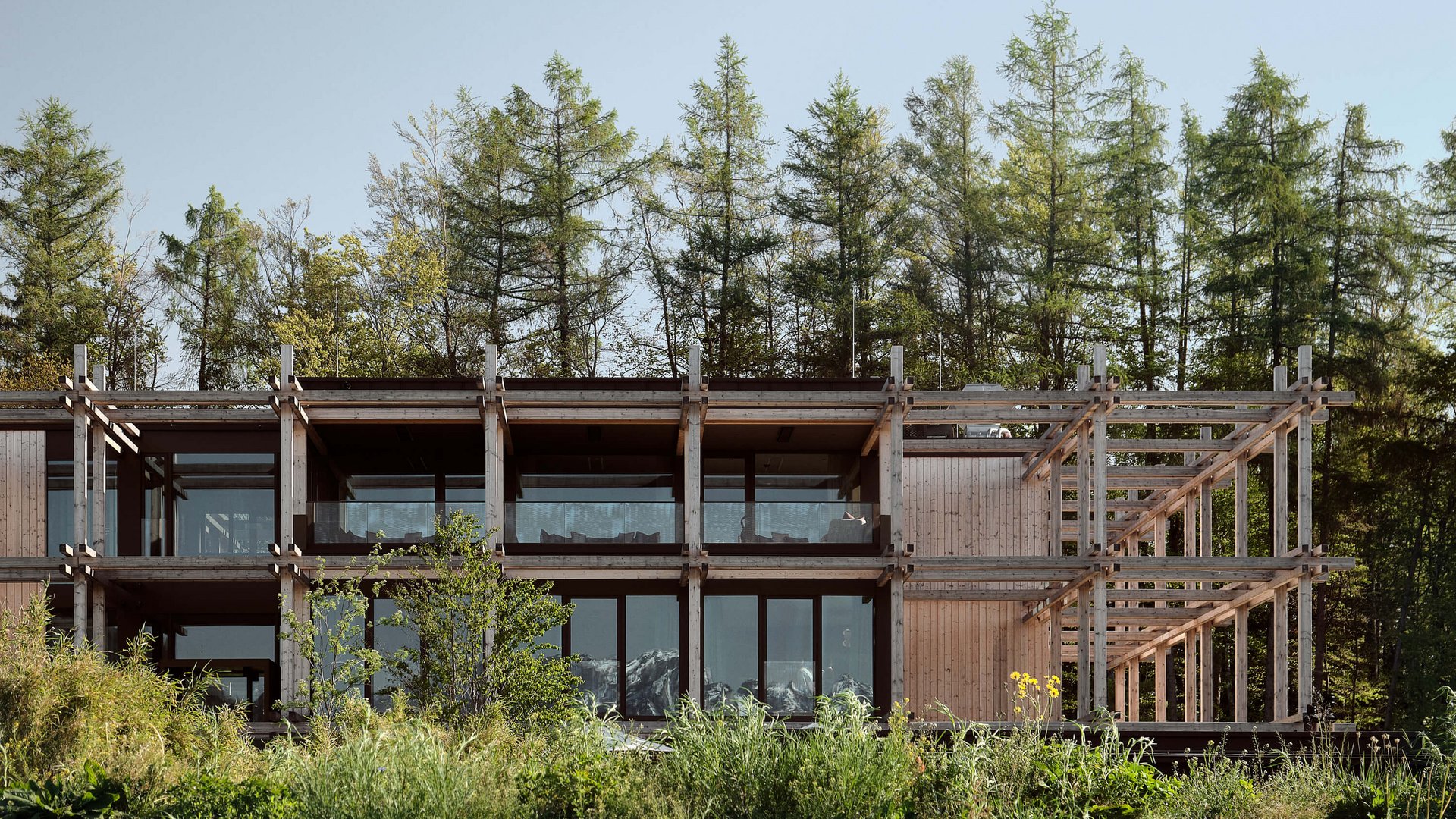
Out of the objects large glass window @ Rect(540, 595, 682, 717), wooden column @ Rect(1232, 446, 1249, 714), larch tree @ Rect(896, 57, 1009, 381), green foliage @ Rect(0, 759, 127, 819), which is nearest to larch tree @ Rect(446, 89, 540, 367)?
larch tree @ Rect(896, 57, 1009, 381)

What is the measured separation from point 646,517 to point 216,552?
25.5 ft

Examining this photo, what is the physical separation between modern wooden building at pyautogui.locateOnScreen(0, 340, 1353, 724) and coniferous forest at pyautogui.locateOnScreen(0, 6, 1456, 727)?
37.1 ft

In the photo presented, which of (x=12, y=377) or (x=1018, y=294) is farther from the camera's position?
(x=1018, y=294)

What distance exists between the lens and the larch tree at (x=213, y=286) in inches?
1721

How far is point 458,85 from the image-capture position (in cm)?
4350

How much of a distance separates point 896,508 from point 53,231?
28868mm

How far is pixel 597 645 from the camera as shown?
84.9ft

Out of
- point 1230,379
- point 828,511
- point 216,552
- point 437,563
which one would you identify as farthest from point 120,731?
point 1230,379

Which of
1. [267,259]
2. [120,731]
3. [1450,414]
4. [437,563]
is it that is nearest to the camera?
[120,731]

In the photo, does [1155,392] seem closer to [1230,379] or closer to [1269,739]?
[1269,739]

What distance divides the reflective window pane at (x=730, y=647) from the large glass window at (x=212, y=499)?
7.99 metres

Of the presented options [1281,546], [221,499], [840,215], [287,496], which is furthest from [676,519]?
[840,215]

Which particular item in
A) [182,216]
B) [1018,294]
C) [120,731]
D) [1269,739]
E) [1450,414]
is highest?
[182,216]

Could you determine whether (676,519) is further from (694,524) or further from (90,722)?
(90,722)
